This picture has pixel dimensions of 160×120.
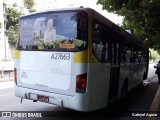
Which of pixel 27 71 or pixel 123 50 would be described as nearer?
pixel 27 71

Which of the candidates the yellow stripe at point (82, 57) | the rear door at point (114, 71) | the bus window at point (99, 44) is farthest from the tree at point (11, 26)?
the yellow stripe at point (82, 57)

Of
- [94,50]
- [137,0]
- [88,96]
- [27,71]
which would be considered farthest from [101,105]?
[137,0]

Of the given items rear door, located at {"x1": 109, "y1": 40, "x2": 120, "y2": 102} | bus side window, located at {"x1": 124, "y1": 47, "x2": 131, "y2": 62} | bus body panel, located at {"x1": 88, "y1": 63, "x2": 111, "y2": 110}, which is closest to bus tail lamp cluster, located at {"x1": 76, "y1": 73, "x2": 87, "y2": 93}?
bus body panel, located at {"x1": 88, "y1": 63, "x2": 111, "y2": 110}

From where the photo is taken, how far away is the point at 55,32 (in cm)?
783

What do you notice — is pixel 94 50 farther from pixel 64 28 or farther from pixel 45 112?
pixel 45 112

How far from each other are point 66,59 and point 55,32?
0.80m

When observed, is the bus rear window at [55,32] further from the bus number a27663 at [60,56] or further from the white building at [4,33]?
the white building at [4,33]

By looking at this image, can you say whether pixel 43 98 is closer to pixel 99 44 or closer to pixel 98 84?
pixel 98 84

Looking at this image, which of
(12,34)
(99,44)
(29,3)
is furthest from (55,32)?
(29,3)

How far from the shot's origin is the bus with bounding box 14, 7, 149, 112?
24.2ft

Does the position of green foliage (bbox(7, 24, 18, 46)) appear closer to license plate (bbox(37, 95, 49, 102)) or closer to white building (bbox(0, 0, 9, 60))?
white building (bbox(0, 0, 9, 60))

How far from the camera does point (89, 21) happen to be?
7.52 metres

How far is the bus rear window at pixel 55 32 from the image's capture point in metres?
7.51

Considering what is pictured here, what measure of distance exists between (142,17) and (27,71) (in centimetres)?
911
